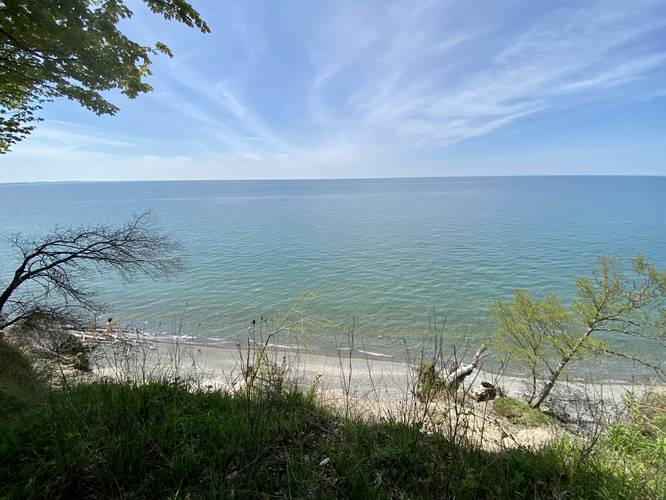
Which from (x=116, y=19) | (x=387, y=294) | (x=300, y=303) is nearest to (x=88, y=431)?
(x=116, y=19)

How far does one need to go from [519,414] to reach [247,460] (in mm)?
10032

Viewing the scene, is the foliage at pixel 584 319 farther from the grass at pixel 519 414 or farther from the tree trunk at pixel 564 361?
the grass at pixel 519 414

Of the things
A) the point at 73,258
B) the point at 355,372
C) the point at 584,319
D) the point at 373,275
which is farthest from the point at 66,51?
the point at 373,275

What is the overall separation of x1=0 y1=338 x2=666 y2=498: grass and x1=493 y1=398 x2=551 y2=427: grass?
630 centimetres

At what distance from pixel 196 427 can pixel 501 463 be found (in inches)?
127

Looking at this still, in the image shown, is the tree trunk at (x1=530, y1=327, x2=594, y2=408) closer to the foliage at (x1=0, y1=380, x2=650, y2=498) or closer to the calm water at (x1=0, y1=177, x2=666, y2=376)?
the calm water at (x1=0, y1=177, x2=666, y2=376)

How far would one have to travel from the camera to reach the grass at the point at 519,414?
9.09 metres

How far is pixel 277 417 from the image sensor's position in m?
3.64

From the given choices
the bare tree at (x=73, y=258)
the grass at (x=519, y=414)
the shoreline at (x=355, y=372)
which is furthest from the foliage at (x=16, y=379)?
the grass at (x=519, y=414)

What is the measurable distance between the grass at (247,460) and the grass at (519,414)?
6.30 meters

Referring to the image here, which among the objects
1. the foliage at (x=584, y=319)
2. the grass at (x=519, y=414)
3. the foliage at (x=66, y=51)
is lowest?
the grass at (x=519, y=414)

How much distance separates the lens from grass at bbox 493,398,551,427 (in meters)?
9.09

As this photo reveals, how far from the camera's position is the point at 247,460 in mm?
2910

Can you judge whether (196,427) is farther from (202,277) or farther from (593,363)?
(202,277)
